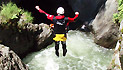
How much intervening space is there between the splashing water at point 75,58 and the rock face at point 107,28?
0.57 metres

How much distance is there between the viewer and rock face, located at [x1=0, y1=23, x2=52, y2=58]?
7281 mm

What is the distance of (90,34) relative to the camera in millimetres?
10953

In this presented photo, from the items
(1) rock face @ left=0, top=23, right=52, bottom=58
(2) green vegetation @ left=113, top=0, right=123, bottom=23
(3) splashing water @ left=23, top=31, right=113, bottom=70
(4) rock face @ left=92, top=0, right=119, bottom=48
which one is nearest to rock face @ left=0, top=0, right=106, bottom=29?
(4) rock face @ left=92, top=0, right=119, bottom=48

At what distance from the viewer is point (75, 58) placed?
27.9 ft

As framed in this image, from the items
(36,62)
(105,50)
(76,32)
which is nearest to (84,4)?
(76,32)

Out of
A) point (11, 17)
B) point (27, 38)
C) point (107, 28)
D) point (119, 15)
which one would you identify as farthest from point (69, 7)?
point (11, 17)

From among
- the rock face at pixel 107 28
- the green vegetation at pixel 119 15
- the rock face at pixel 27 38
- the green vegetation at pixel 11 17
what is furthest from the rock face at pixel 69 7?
the green vegetation at pixel 11 17

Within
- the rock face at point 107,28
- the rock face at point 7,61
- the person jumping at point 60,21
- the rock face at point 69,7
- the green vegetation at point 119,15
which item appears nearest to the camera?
the rock face at point 7,61

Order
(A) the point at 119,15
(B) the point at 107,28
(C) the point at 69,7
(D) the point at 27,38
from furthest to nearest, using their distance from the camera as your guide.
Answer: (C) the point at 69,7 → (B) the point at 107,28 → (D) the point at 27,38 → (A) the point at 119,15

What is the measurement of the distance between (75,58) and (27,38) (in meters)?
3.55

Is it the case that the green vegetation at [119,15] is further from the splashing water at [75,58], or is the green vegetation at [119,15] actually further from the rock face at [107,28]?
the splashing water at [75,58]

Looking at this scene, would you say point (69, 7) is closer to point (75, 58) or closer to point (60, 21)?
point (75, 58)

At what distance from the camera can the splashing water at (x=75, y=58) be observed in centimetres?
780

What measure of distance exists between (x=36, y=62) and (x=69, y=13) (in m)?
7.51
